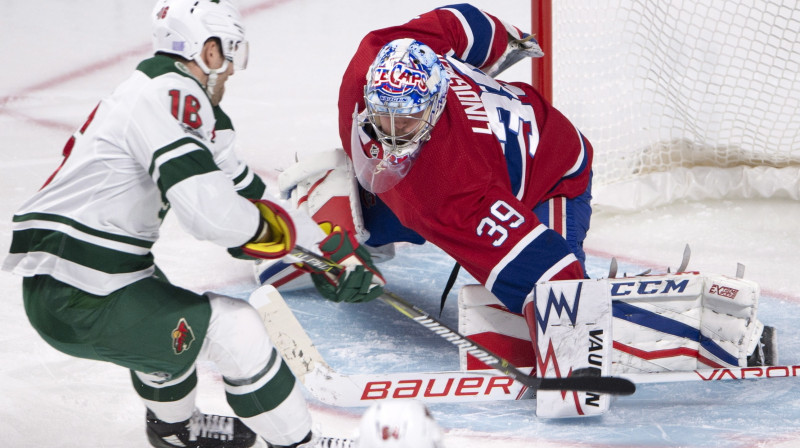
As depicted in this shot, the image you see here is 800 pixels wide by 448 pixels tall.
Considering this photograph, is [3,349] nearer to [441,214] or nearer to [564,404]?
[441,214]

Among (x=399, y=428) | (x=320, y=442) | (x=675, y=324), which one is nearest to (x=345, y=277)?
(x=320, y=442)

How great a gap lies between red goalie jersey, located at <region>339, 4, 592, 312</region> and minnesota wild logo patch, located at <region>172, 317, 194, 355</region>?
0.78 meters

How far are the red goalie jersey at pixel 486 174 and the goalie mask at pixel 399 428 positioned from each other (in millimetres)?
1037

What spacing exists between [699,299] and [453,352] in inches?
27.7

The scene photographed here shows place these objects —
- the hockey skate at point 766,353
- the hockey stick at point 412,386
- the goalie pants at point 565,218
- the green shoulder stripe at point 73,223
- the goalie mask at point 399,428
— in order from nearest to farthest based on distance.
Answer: the goalie mask at point 399,428
the green shoulder stripe at point 73,223
the hockey stick at point 412,386
the hockey skate at point 766,353
the goalie pants at point 565,218

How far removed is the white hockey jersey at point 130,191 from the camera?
1938 millimetres

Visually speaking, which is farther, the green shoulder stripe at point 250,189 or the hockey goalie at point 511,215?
the hockey goalie at point 511,215

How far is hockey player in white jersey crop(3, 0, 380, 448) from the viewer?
6.40 feet

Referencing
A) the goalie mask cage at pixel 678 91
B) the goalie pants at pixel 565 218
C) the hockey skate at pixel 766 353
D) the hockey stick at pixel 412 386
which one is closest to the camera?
the hockey stick at pixel 412 386

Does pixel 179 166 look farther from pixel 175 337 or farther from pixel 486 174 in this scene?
pixel 486 174

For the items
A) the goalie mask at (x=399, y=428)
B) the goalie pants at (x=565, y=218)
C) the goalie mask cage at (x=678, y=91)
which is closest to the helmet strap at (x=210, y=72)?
the goalie mask at (x=399, y=428)

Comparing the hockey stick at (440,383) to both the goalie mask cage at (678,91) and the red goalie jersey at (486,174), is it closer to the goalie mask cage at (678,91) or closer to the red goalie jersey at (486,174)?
the red goalie jersey at (486,174)

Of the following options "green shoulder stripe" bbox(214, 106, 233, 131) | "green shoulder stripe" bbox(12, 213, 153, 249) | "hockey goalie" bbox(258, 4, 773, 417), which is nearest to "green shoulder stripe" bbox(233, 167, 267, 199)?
"green shoulder stripe" bbox(214, 106, 233, 131)

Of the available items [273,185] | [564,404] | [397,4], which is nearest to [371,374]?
[564,404]
